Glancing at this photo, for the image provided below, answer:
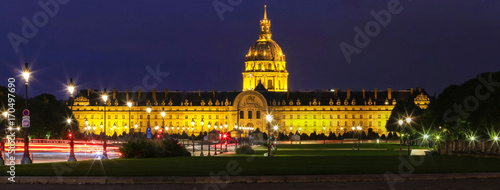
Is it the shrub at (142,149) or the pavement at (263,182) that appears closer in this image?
the pavement at (263,182)

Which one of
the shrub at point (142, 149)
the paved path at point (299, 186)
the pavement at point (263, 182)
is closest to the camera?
the paved path at point (299, 186)

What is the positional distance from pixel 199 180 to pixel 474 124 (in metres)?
37.3

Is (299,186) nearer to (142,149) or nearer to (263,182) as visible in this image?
(263,182)

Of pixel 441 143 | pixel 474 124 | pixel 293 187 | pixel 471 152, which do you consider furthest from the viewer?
pixel 474 124

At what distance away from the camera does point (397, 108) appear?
14238 cm

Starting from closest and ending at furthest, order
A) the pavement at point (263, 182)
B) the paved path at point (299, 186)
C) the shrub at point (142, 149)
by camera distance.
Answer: the paved path at point (299, 186)
the pavement at point (263, 182)
the shrub at point (142, 149)

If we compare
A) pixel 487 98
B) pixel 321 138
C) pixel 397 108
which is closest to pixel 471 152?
pixel 487 98

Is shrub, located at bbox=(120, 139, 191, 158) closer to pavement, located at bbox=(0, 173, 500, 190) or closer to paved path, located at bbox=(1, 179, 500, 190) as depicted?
pavement, located at bbox=(0, 173, 500, 190)

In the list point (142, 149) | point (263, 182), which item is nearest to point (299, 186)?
point (263, 182)

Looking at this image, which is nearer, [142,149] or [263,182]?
[263,182]

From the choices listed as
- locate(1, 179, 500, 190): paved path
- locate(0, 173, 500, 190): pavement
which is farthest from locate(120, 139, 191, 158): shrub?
locate(1, 179, 500, 190): paved path

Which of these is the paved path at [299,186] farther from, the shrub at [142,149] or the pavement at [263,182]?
the shrub at [142,149]

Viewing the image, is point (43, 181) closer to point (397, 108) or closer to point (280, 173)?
point (280, 173)

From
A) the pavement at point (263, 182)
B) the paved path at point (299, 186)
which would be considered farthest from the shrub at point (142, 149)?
the paved path at point (299, 186)
